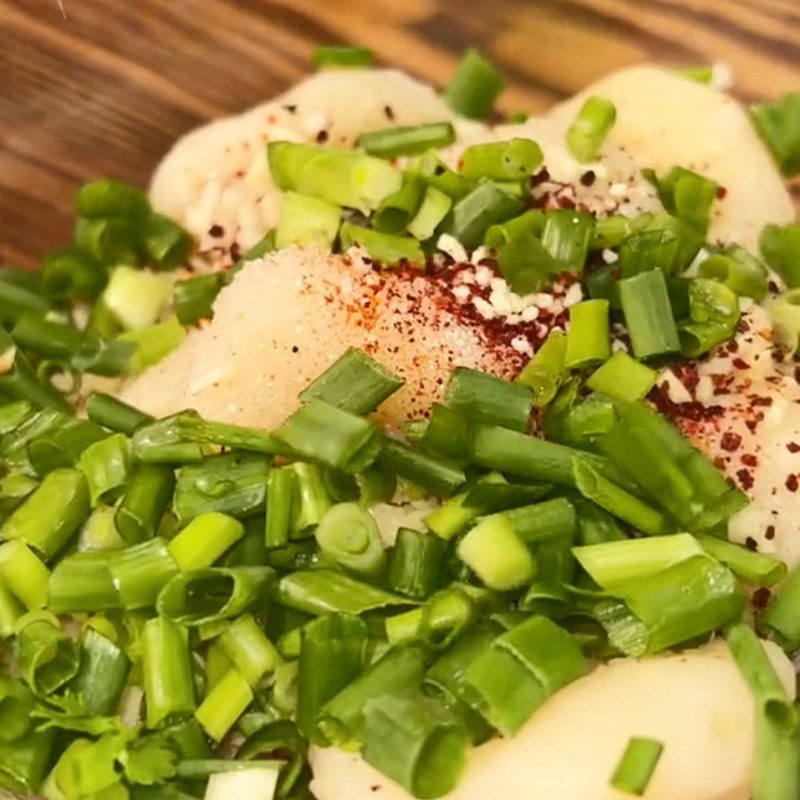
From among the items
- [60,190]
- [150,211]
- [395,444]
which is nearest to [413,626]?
Answer: [395,444]

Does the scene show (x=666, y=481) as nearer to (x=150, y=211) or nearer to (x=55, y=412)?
(x=55, y=412)

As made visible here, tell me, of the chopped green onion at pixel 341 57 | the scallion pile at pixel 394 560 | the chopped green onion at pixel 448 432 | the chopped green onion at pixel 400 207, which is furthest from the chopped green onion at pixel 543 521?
the chopped green onion at pixel 341 57

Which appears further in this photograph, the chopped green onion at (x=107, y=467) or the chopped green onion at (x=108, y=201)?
the chopped green onion at (x=108, y=201)

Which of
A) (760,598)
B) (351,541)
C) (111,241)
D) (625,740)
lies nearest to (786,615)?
(760,598)

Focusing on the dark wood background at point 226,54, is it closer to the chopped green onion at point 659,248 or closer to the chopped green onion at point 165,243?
the chopped green onion at point 165,243

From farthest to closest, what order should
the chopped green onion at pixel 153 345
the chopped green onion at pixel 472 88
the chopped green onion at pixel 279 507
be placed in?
the chopped green onion at pixel 472 88
the chopped green onion at pixel 153 345
the chopped green onion at pixel 279 507

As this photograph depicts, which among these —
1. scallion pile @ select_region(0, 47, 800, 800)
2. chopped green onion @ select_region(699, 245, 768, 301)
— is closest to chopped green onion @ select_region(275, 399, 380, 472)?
scallion pile @ select_region(0, 47, 800, 800)

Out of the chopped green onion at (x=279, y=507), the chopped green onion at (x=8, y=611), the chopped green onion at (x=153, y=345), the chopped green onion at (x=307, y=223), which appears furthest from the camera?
the chopped green onion at (x=153, y=345)
